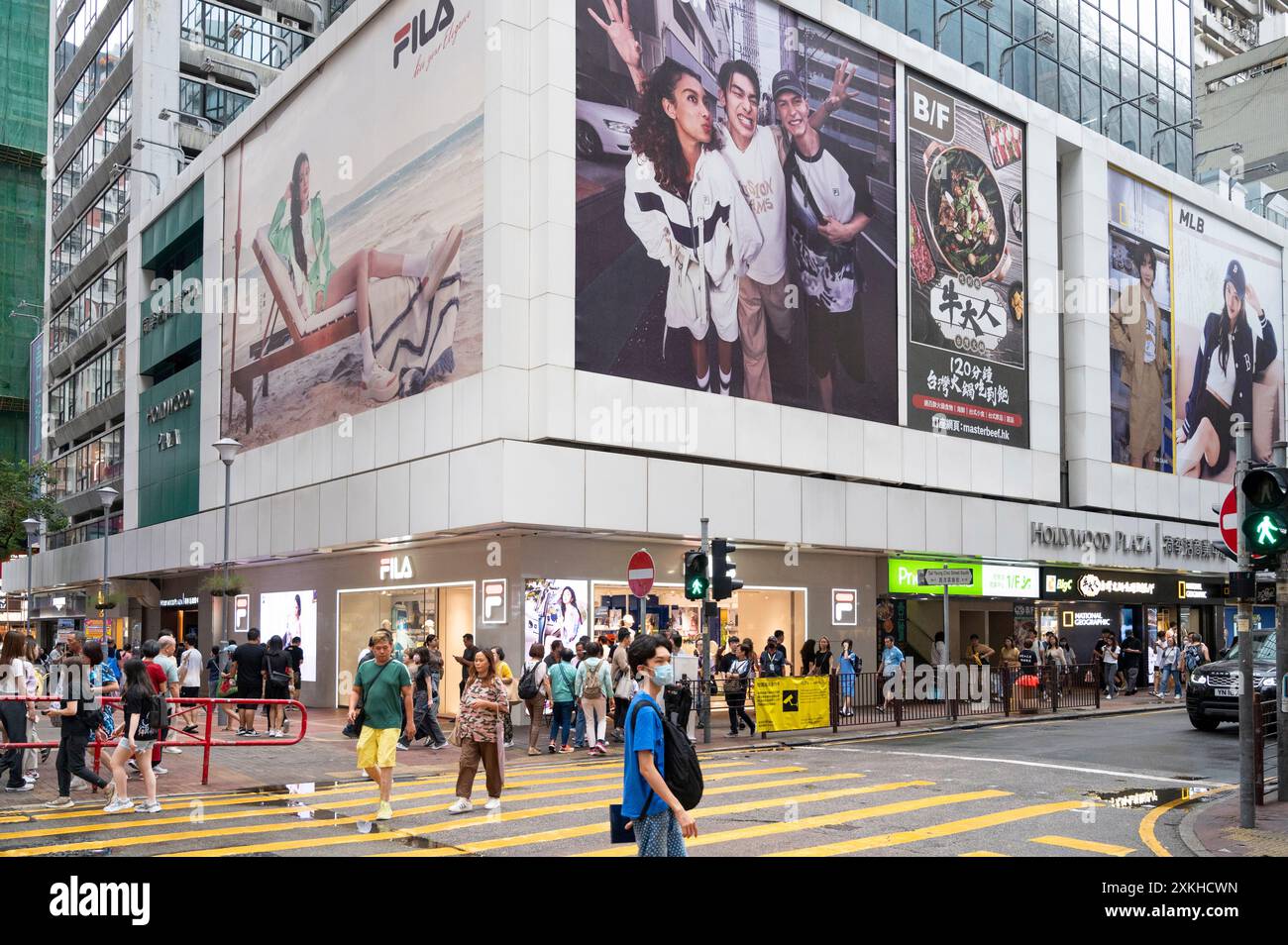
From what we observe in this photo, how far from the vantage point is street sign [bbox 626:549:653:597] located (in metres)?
20.3

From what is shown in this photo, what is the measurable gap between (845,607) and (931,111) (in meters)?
13.9

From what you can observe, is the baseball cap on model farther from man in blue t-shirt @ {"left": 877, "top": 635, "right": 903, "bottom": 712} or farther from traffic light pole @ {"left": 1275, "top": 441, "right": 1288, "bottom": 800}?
traffic light pole @ {"left": 1275, "top": 441, "right": 1288, "bottom": 800}

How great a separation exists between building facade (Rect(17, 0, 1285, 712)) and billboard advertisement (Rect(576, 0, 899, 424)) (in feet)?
0.30

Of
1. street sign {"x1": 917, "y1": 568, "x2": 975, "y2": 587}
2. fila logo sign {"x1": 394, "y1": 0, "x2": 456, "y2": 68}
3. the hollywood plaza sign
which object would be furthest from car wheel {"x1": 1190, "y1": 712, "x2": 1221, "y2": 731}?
fila logo sign {"x1": 394, "y1": 0, "x2": 456, "y2": 68}

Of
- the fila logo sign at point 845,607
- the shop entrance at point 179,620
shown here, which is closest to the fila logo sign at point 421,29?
the fila logo sign at point 845,607

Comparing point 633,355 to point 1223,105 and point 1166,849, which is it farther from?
point 1223,105

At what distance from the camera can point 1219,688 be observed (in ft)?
71.3

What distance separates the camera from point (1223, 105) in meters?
82.4

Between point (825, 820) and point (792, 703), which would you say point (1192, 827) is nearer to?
point (825, 820)

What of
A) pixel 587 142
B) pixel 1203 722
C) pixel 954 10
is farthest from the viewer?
pixel 954 10

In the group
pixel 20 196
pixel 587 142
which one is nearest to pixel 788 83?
pixel 587 142

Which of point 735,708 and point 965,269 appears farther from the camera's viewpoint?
point 965,269

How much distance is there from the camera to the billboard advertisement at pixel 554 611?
24.3m

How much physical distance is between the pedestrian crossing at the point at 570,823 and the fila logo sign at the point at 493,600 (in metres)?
8.99
